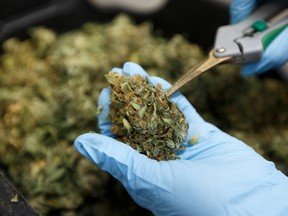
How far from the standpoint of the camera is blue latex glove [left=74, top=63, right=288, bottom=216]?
1.18 meters

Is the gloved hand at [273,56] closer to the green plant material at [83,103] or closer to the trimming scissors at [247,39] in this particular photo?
the trimming scissors at [247,39]

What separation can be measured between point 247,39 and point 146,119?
0.65 m

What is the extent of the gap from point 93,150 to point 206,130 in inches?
18.6

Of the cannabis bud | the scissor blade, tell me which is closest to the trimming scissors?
the scissor blade

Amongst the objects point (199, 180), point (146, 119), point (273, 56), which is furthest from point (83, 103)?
point (273, 56)

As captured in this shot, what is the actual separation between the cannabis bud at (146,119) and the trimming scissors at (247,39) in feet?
0.44

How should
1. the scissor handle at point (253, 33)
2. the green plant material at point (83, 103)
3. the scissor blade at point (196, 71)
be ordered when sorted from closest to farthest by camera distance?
1. the scissor blade at point (196, 71)
2. the scissor handle at point (253, 33)
3. the green plant material at point (83, 103)

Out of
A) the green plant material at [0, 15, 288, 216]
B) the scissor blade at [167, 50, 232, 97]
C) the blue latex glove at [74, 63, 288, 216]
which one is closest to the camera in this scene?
the blue latex glove at [74, 63, 288, 216]

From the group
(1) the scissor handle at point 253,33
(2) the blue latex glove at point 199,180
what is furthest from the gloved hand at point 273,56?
(2) the blue latex glove at point 199,180

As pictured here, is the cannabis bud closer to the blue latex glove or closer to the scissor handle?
the blue latex glove

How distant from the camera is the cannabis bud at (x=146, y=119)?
4.18 feet

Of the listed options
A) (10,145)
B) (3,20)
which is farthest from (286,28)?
(3,20)

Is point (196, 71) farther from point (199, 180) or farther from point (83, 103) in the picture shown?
point (83, 103)

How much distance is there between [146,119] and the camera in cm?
127
